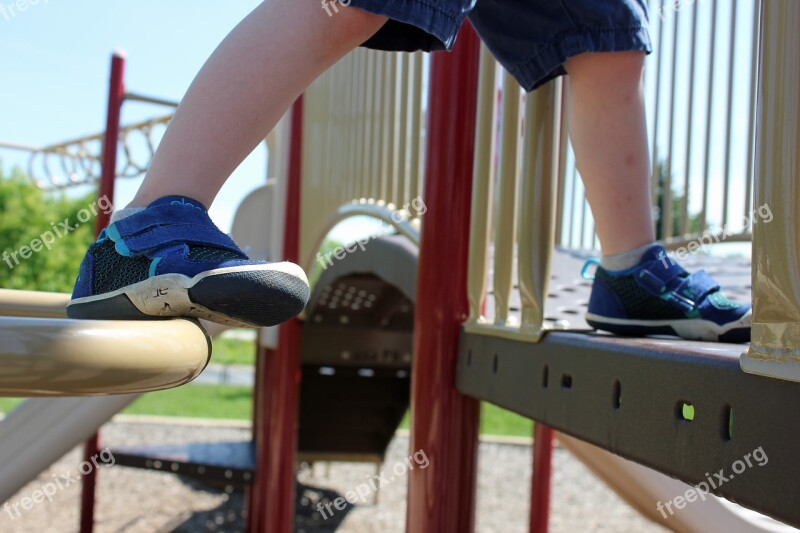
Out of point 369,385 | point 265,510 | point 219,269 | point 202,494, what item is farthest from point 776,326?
point 202,494

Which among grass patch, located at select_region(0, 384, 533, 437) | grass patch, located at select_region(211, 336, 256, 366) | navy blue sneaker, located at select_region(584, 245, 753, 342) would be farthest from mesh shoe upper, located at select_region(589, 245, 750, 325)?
grass patch, located at select_region(211, 336, 256, 366)

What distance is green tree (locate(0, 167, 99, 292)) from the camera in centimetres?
1300

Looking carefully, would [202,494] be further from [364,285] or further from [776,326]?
[776,326]

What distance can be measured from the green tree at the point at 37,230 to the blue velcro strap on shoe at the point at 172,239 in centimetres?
1224

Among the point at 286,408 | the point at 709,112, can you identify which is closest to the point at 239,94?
the point at 709,112

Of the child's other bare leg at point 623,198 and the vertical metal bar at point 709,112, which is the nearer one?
the child's other bare leg at point 623,198

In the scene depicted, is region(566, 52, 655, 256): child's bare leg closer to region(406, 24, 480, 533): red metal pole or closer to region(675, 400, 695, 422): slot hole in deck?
region(675, 400, 695, 422): slot hole in deck

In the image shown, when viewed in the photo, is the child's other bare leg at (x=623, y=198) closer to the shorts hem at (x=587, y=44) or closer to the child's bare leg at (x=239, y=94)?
the shorts hem at (x=587, y=44)

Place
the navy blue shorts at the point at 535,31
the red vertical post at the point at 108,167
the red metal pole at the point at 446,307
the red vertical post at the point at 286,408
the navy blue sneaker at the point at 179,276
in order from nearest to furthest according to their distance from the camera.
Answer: the navy blue sneaker at the point at 179,276 → the navy blue shorts at the point at 535,31 → the red metal pole at the point at 446,307 → the red vertical post at the point at 286,408 → the red vertical post at the point at 108,167

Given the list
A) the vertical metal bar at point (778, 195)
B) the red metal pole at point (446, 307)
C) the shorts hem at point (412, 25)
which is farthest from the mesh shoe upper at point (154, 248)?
the red metal pole at point (446, 307)

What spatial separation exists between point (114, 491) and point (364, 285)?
89.3 inches

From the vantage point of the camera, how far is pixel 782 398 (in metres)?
0.58

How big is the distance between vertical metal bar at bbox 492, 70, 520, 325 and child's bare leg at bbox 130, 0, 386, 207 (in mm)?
582

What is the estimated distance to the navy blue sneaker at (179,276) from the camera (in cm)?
55
